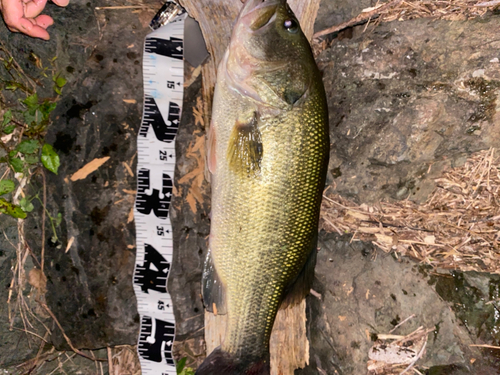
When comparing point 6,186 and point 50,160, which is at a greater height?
point 50,160

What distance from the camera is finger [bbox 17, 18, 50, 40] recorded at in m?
3.16

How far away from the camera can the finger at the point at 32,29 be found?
316 centimetres

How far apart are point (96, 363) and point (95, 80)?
320 centimetres

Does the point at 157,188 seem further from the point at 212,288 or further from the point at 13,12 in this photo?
the point at 13,12

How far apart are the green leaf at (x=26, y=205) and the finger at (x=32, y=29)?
5.29 ft

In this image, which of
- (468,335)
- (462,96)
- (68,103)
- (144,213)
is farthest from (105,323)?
(462,96)

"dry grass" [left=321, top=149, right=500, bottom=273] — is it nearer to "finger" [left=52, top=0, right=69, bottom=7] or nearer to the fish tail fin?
the fish tail fin

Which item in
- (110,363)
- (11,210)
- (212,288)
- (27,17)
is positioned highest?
(27,17)

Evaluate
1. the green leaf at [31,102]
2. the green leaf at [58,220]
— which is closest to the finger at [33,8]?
the green leaf at [31,102]

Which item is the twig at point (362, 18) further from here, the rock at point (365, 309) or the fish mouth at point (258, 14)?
the rock at point (365, 309)

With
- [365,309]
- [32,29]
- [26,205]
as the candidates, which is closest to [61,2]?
[32,29]

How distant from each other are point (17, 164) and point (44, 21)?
1.43 m

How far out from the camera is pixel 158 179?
3.24m

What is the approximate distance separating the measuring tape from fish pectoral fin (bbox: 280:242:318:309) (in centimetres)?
118
